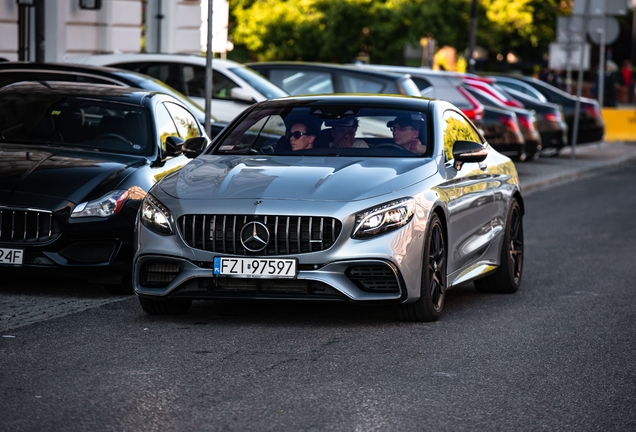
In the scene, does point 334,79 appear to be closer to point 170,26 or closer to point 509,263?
point 170,26

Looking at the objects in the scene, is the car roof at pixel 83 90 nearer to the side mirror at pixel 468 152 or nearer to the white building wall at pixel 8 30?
the side mirror at pixel 468 152

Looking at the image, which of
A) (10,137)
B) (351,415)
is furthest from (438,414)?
(10,137)

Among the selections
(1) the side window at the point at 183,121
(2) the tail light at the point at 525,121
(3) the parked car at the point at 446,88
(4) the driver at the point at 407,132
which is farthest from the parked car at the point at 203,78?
(2) the tail light at the point at 525,121

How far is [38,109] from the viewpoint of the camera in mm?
10055

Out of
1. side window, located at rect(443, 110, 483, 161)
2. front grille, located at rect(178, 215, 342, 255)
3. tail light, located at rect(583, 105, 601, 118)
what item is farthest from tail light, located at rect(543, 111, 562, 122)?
front grille, located at rect(178, 215, 342, 255)

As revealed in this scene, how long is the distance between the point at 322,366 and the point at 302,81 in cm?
1302

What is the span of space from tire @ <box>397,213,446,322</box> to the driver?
64 centimetres

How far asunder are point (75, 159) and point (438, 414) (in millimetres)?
4431

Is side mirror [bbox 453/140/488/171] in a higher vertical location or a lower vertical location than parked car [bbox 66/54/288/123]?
higher

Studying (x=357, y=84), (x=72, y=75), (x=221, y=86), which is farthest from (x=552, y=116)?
(x=72, y=75)

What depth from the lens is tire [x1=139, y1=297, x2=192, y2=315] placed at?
7949 mm

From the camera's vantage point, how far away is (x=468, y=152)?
333 inches

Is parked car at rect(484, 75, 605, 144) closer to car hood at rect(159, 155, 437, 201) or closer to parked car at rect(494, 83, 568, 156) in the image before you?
parked car at rect(494, 83, 568, 156)

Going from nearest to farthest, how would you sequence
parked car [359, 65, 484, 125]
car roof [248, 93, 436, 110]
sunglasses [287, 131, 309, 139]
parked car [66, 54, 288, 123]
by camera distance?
sunglasses [287, 131, 309, 139] < car roof [248, 93, 436, 110] < parked car [66, 54, 288, 123] < parked car [359, 65, 484, 125]
